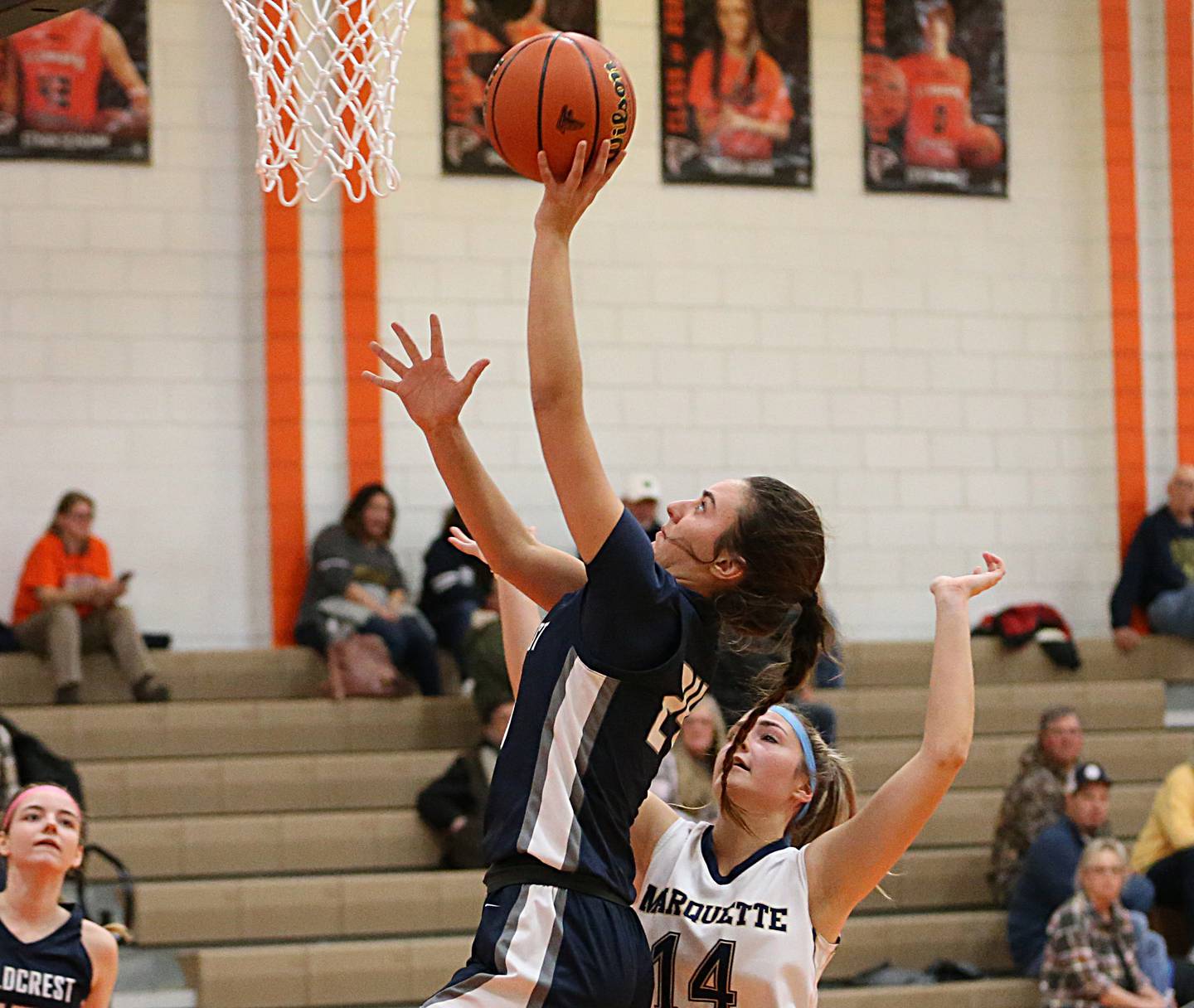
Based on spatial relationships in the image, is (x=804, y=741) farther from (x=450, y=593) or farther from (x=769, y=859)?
(x=450, y=593)

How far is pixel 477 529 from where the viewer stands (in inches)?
103

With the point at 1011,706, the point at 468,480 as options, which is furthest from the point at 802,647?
the point at 1011,706

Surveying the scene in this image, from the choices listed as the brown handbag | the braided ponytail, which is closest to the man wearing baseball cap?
the brown handbag

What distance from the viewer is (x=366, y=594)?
8.88 metres

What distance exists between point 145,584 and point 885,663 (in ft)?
12.6

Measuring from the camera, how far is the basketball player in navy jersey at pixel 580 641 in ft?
7.91

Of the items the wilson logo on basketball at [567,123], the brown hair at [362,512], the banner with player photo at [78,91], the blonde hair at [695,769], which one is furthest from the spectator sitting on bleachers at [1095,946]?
the banner with player photo at [78,91]

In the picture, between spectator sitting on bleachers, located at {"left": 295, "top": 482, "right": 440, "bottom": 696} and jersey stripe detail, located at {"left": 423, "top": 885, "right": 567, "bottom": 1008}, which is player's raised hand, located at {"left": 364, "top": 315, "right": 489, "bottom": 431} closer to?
jersey stripe detail, located at {"left": 423, "top": 885, "right": 567, "bottom": 1008}

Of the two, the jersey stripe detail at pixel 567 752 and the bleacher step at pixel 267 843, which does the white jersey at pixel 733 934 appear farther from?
the bleacher step at pixel 267 843

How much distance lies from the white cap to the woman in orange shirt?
6.54 feet

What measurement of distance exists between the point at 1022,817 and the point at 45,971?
4.75 meters

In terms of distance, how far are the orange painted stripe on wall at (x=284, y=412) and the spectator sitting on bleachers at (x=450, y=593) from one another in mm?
724

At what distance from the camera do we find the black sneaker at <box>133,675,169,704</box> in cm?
851

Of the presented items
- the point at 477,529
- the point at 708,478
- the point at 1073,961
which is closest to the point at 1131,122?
the point at 708,478
